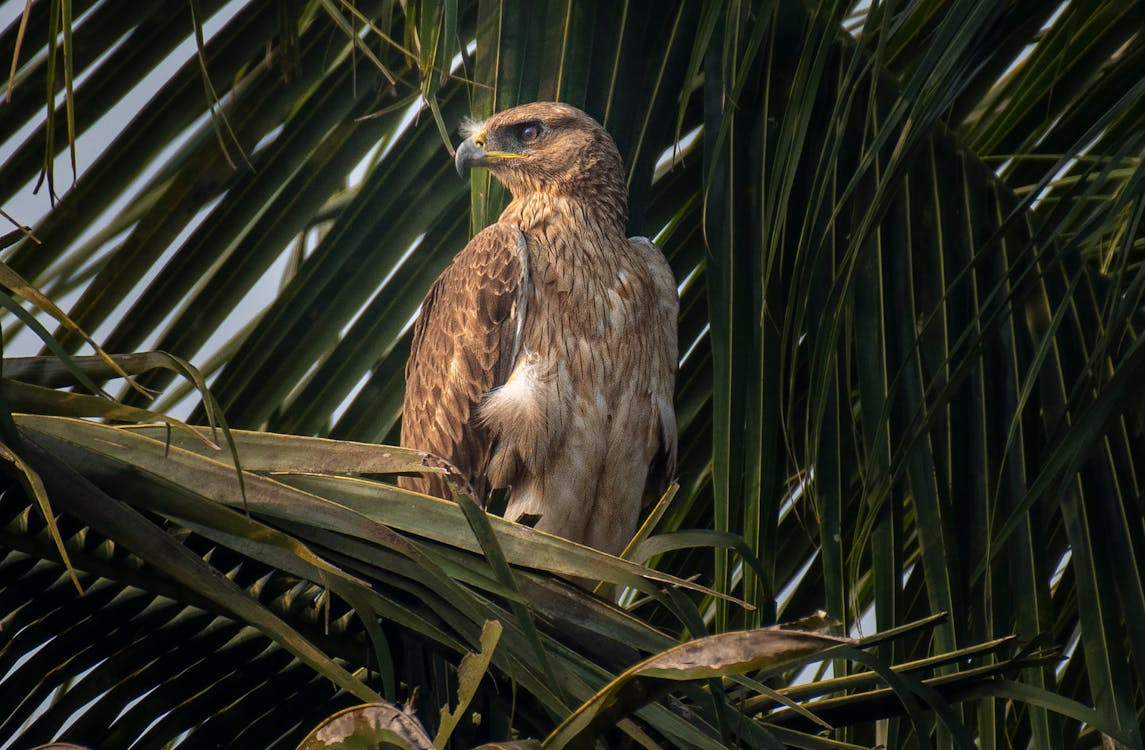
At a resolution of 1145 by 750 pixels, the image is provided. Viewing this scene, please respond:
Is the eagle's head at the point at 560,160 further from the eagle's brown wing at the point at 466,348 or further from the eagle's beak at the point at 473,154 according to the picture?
the eagle's brown wing at the point at 466,348

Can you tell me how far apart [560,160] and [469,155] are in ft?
1.93

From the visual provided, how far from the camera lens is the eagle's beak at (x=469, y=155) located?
3.30m

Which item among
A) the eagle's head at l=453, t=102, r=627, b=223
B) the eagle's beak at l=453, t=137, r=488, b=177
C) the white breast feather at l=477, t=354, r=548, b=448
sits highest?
the eagle's head at l=453, t=102, r=627, b=223

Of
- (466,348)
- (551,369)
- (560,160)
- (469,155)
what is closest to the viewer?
Answer: (469,155)

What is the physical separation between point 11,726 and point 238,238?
54.5 inches

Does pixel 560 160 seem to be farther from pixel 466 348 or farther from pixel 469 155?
pixel 466 348

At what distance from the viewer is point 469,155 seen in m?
3.37

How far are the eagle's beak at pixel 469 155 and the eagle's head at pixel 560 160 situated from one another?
0.88ft

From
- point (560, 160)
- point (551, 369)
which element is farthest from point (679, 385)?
point (560, 160)

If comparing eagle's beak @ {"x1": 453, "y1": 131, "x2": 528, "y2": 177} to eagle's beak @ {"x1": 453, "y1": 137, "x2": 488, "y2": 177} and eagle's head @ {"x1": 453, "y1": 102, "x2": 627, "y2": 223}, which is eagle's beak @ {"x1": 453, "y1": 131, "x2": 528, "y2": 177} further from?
eagle's head @ {"x1": 453, "y1": 102, "x2": 627, "y2": 223}

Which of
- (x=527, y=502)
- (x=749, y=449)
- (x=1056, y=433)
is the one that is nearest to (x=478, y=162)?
(x=527, y=502)

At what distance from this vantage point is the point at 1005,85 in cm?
361

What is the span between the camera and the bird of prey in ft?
11.4

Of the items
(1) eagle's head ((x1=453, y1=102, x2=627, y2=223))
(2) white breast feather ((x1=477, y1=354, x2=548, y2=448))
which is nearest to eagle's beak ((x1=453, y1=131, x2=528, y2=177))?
(1) eagle's head ((x1=453, y1=102, x2=627, y2=223))
